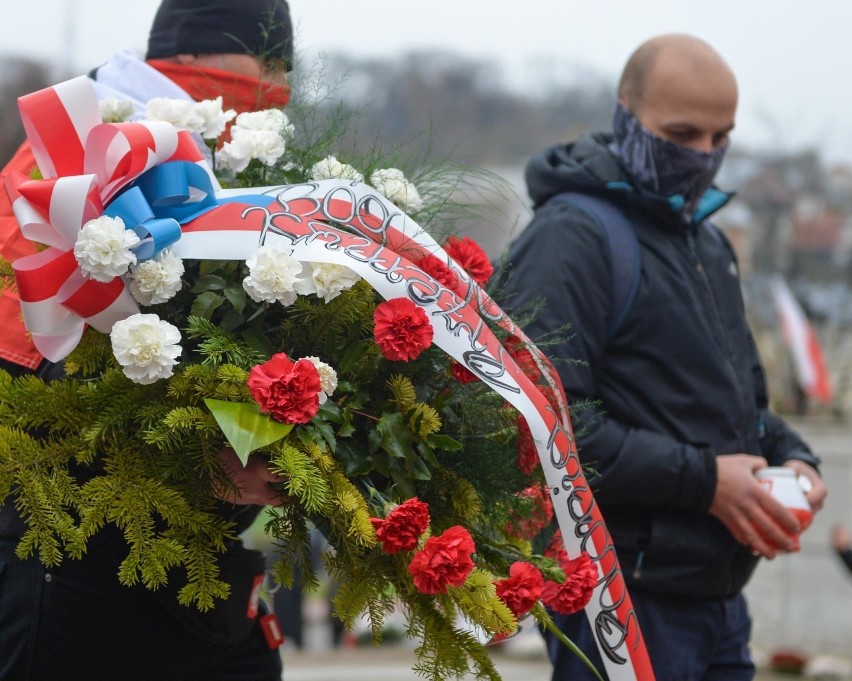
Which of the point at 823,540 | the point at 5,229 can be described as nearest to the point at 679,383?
the point at 5,229

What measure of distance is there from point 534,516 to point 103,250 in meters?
0.99

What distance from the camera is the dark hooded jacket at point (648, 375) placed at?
9.62 ft

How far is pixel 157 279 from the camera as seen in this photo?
2166 millimetres

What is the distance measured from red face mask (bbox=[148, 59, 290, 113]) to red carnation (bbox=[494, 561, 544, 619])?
3.62ft

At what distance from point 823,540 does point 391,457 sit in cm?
841

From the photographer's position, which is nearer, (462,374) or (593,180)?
(462,374)

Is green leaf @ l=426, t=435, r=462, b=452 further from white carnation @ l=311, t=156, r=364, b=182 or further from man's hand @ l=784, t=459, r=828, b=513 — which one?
man's hand @ l=784, t=459, r=828, b=513

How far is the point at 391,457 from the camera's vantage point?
7.18 ft

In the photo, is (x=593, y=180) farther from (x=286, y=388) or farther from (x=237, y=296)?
(x=286, y=388)

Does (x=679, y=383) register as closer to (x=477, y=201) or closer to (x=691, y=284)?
(x=691, y=284)

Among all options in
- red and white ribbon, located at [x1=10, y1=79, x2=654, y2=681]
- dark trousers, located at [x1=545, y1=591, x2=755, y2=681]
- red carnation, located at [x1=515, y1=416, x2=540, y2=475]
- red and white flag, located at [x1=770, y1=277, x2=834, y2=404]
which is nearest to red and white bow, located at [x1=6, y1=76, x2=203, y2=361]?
red and white ribbon, located at [x1=10, y1=79, x2=654, y2=681]

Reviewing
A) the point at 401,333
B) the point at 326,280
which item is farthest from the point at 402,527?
the point at 326,280

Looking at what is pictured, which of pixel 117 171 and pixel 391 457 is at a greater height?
pixel 117 171

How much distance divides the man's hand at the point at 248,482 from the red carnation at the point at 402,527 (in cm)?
21
